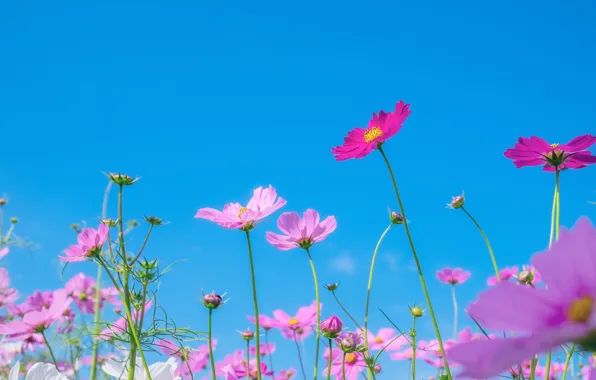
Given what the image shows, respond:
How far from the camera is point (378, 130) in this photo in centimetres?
111

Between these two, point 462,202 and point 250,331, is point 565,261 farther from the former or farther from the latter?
point 250,331

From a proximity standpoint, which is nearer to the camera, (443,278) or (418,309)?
(418,309)

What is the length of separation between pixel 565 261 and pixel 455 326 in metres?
1.81

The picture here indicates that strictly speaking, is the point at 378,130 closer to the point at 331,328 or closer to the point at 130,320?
the point at 331,328

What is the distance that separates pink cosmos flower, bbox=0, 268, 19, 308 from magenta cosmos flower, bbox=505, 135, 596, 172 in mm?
1247

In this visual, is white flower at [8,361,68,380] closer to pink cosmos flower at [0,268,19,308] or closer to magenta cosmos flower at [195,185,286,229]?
magenta cosmos flower at [195,185,286,229]

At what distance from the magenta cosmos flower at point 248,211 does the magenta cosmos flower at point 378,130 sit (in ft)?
0.59

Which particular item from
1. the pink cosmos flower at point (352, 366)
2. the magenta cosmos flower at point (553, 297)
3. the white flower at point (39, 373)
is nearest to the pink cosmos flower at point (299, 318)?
the pink cosmos flower at point (352, 366)

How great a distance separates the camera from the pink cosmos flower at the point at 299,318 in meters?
1.61

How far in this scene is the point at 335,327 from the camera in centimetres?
116

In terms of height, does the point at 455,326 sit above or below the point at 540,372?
above

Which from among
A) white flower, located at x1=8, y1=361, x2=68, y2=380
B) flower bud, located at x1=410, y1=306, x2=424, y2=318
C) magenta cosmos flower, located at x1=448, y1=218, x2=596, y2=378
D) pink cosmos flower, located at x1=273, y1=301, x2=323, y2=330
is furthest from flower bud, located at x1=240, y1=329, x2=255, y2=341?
magenta cosmos flower, located at x1=448, y1=218, x2=596, y2=378

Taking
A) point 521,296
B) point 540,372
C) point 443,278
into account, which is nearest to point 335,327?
point 521,296

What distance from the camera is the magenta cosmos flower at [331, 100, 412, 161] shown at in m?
1.09
